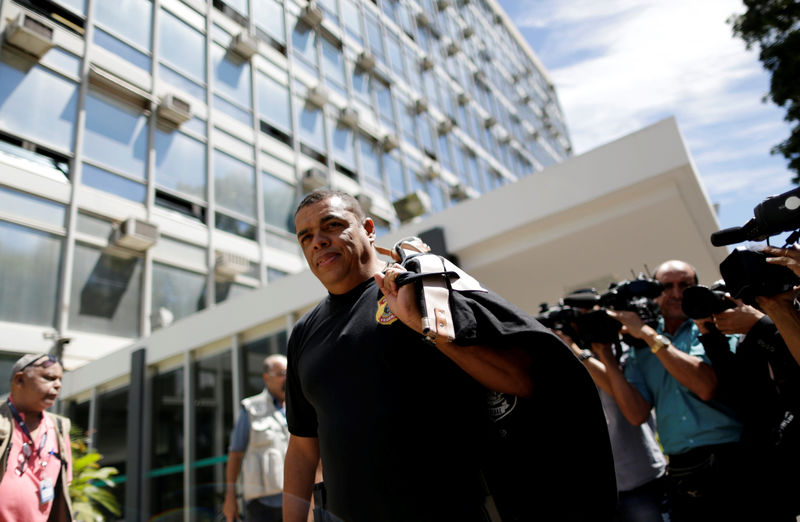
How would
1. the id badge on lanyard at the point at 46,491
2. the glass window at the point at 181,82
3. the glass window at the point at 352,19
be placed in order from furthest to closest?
the glass window at the point at 352,19
the glass window at the point at 181,82
the id badge on lanyard at the point at 46,491

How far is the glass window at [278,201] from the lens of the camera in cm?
1381

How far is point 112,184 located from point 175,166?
1.55 m

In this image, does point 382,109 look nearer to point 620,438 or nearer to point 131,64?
point 131,64

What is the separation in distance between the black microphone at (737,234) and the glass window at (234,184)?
12129mm

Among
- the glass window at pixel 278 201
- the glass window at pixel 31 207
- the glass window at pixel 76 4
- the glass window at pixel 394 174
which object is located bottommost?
the glass window at pixel 31 207

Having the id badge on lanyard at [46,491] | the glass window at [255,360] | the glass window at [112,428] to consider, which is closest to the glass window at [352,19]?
the glass window at [255,360]

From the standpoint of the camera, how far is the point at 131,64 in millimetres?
11625

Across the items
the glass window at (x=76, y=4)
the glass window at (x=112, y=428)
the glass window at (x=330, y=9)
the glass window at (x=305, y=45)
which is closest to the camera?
the glass window at (x=112, y=428)

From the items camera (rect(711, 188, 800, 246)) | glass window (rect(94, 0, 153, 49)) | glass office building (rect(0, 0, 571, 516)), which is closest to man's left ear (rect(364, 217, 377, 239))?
camera (rect(711, 188, 800, 246))

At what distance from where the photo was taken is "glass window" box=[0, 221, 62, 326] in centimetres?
895

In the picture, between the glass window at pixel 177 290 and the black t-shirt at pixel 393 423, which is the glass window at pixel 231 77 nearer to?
the glass window at pixel 177 290

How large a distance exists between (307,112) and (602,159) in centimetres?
1149

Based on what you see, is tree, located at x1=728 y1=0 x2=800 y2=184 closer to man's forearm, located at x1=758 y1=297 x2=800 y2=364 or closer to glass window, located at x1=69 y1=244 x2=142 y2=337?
man's forearm, located at x1=758 y1=297 x2=800 y2=364

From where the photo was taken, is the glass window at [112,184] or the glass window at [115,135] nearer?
the glass window at [112,184]
